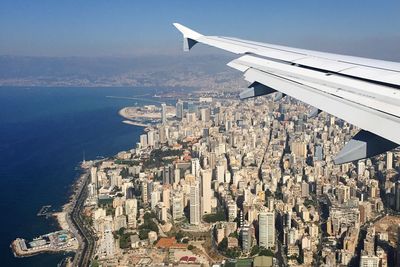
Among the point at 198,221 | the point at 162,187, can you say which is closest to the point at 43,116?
the point at 162,187

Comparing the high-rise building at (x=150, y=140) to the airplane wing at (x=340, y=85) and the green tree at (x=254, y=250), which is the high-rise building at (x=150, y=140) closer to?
the green tree at (x=254, y=250)

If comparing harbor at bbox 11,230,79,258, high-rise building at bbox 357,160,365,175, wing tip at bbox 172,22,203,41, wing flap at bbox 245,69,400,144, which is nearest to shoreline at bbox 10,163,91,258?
harbor at bbox 11,230,79,258

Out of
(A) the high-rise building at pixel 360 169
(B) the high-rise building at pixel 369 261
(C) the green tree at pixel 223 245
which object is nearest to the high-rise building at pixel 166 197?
(C) the green tree at pixel 223 245

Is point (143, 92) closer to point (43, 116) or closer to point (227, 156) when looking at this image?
point (43, 116)

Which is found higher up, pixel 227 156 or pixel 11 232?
pixel 227 156

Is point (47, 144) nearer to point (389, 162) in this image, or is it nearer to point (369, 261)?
point (389, 162)

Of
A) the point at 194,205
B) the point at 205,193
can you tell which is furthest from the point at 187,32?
the point at 205,193
